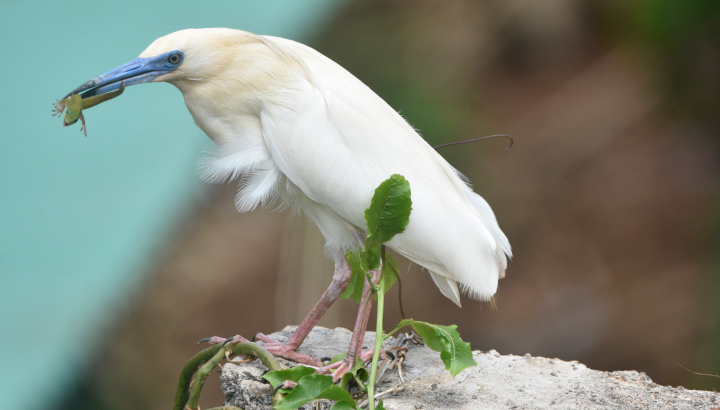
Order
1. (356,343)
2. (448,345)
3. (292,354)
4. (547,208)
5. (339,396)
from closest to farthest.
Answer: (339,396), (448,345), (356,343), (292,354), (547,208)

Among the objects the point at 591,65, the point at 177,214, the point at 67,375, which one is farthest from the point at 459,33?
the point at 67,375

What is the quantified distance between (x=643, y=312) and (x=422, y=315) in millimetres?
827

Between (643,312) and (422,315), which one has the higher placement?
(422,315)

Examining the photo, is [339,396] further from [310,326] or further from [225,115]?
[225,115]

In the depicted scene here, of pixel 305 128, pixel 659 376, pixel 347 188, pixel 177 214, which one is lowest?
pixel 659 376

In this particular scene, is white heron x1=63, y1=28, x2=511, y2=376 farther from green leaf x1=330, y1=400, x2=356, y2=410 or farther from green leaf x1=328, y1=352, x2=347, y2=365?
green leaf x1=330, y1=400, x2=356, y2=410

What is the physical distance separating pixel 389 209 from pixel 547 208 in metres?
1.74

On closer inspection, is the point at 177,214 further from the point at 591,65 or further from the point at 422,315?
the point at 591,65

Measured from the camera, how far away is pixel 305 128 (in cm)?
112

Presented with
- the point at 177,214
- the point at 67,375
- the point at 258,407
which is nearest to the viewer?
the point at 258,407

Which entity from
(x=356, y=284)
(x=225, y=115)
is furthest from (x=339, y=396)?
(x=225, y=115)

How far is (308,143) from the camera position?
44.1 inches

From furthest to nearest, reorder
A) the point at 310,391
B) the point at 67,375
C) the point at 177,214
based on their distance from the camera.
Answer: the point at 177,214, the point at 67,375, the point at 310,391

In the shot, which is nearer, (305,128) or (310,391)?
(310,391)
